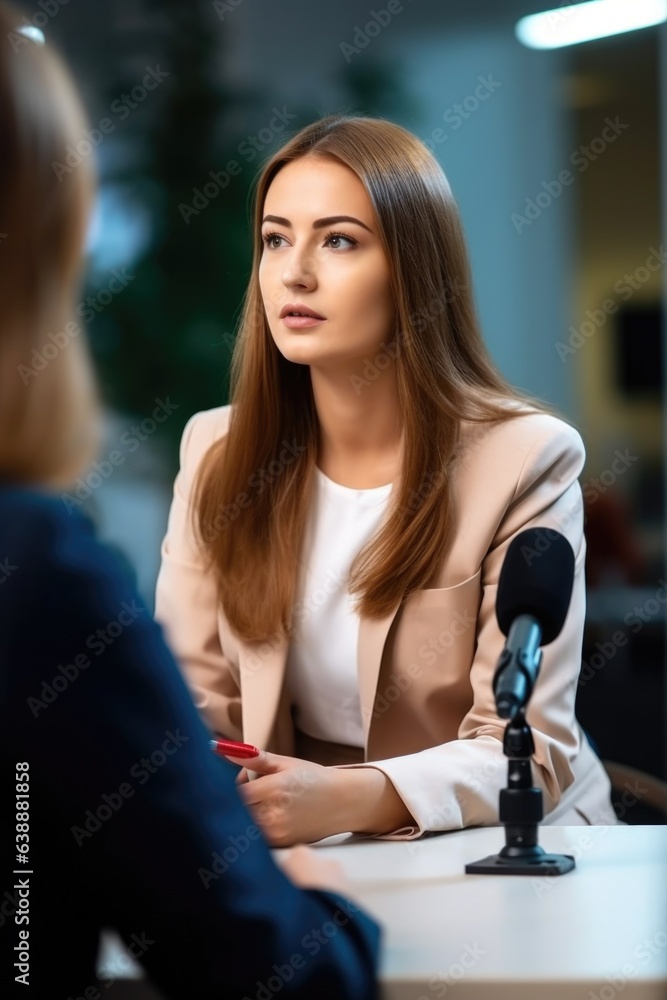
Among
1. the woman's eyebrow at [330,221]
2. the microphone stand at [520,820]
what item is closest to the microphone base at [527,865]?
the microphone stand at [520,820]

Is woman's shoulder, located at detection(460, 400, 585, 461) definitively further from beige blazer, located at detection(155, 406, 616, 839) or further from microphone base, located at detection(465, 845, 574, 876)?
microphone base, located at detection(465, 845, 574, 876)

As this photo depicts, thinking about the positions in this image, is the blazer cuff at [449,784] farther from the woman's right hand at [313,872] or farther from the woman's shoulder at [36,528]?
the woman's shoulder at [36,528]

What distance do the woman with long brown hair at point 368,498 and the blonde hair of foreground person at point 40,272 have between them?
1.47ft

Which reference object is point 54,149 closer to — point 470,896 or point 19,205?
point 19,205

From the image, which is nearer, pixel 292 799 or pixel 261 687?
pixel 292 799

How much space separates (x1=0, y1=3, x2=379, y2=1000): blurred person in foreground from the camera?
38 centimetres

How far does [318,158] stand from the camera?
0.89 meters

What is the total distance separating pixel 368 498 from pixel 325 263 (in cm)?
19

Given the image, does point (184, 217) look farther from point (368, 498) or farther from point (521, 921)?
point (521, 921)

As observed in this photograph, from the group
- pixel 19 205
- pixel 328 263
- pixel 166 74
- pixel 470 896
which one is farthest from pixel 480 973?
pixel 166 74

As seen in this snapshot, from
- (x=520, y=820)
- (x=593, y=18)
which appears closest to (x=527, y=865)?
(x=520, y=820)

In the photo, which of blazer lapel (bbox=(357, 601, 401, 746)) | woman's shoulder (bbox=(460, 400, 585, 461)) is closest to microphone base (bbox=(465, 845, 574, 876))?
blazer lapel (bbox=(357, 601, 401, 746))

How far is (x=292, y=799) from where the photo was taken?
0.68 m

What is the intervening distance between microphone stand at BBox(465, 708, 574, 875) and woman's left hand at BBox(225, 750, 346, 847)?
11cm
